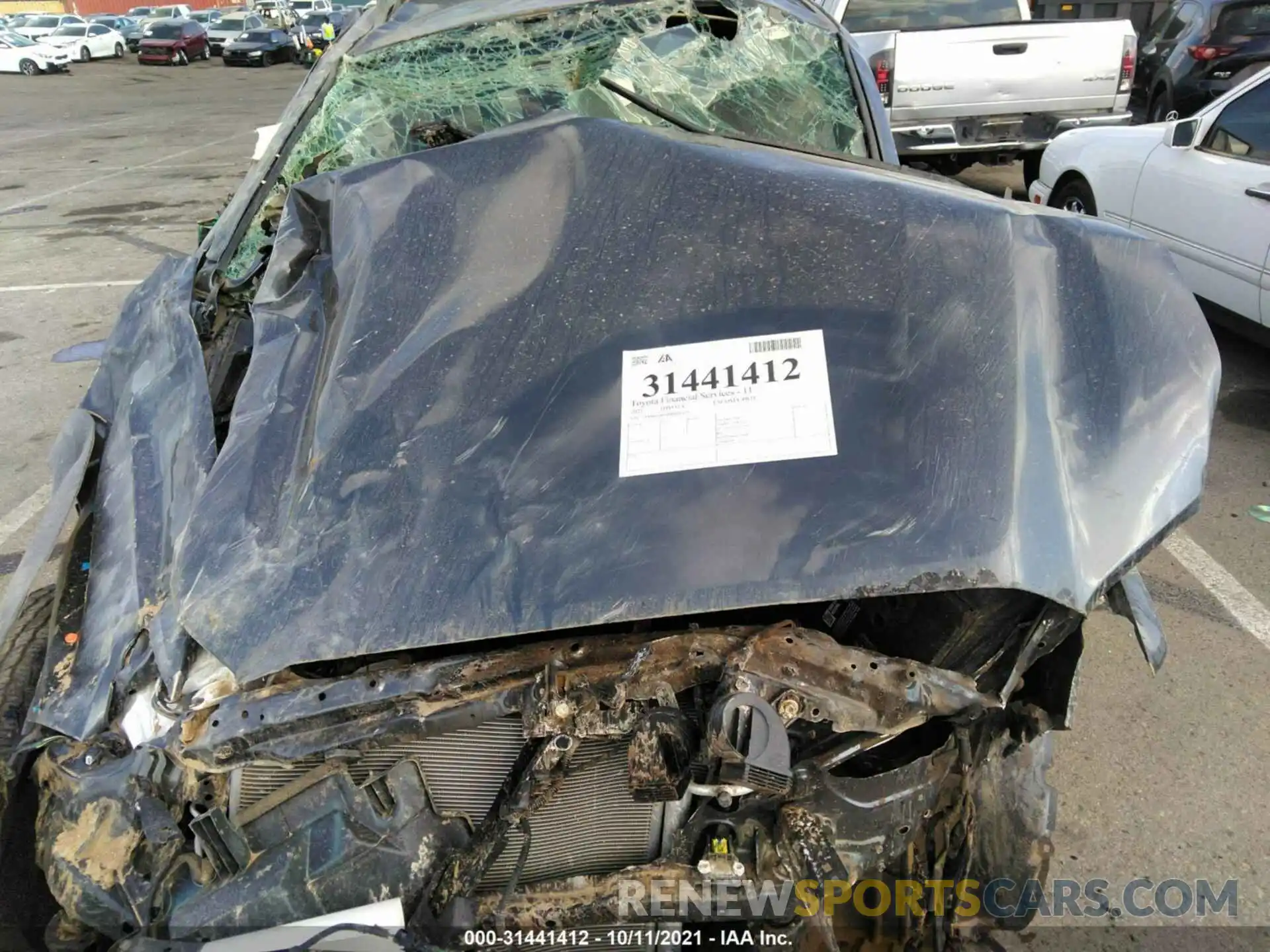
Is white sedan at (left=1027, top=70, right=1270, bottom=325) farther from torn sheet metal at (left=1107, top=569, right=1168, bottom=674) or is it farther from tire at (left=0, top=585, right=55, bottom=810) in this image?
tire at (left=0, top=585, right=55, bottom=810)

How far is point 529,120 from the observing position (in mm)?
2254

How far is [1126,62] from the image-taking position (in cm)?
687

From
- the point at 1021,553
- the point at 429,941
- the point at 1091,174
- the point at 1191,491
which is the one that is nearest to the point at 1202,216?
the point at 1091,174

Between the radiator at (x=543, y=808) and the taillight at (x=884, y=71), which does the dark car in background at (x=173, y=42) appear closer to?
the taillight at (x=884, y=71)

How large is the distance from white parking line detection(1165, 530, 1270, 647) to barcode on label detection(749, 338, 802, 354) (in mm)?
2299

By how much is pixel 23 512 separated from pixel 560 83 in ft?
9.95

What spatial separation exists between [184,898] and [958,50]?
6980 mm

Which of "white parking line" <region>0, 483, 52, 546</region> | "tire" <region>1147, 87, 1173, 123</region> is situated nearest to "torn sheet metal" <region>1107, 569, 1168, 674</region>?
"white parking line" <region>0, 483, 52, 546</region>

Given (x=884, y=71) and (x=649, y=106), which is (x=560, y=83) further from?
(x=884, y=71)

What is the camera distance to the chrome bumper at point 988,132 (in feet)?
22.2

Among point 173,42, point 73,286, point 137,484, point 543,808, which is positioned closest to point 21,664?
point 137,484

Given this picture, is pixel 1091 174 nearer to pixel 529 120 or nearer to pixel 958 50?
pixel 958 50

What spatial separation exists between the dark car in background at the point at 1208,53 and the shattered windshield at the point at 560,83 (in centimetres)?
807

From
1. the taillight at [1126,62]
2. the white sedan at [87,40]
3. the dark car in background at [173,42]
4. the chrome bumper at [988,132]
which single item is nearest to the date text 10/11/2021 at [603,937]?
the chrome bumper at [988,132]
